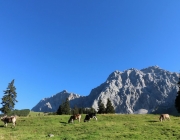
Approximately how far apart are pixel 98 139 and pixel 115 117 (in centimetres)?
2004

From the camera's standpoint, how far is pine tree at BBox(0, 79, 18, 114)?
6738 centimetres

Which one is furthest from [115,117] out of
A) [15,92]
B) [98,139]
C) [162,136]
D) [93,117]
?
[15,92]

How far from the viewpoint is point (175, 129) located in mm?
24359

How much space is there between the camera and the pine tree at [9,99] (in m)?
67.4

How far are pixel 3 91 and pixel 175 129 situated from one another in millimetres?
61828

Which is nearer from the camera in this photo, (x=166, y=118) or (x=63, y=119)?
(x=166, y=118)

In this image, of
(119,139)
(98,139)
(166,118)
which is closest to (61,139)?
(98,139)

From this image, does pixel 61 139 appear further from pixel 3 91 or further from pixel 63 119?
pixel 3 91

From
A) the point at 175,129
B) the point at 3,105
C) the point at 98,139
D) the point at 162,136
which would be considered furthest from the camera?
the point at 3,105

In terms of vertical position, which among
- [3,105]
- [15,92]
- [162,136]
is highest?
[15,92]

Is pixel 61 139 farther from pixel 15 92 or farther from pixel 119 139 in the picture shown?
pixel 15 92

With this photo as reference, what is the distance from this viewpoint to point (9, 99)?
68125mm

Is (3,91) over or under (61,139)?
over

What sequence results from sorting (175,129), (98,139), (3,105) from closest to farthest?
(98,139)
(175,129)
(3,105)
